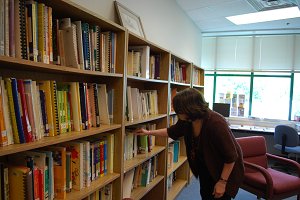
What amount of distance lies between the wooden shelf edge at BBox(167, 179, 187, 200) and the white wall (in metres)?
1.95

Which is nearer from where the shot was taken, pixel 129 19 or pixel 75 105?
pixel 75 105

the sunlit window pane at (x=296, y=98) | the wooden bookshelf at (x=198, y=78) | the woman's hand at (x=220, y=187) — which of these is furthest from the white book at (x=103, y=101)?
the sunlit window pane at (x=296, y=98)

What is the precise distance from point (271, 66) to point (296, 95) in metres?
0.86

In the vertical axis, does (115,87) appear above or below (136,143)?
above

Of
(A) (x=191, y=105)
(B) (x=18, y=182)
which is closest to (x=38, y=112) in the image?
(B) (x=18, y=182)

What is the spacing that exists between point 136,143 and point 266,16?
11.5 feet

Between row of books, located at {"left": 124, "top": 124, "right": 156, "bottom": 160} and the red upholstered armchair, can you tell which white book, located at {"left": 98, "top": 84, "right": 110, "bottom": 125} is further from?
the red upholstered armchair

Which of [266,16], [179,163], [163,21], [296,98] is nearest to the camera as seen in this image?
[163,21]

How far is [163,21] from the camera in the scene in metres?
3.19

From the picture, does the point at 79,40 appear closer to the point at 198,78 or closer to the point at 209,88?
the point at 198,78

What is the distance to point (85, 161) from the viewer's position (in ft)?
4.81

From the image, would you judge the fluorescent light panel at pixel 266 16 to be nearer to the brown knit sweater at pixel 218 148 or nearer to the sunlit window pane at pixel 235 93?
the sunlit window pane at pixel 235 93

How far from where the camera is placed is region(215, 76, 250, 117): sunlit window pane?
5.76 metres

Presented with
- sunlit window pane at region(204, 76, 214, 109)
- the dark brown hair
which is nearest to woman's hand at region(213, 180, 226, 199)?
Answer: the dark brown hair
